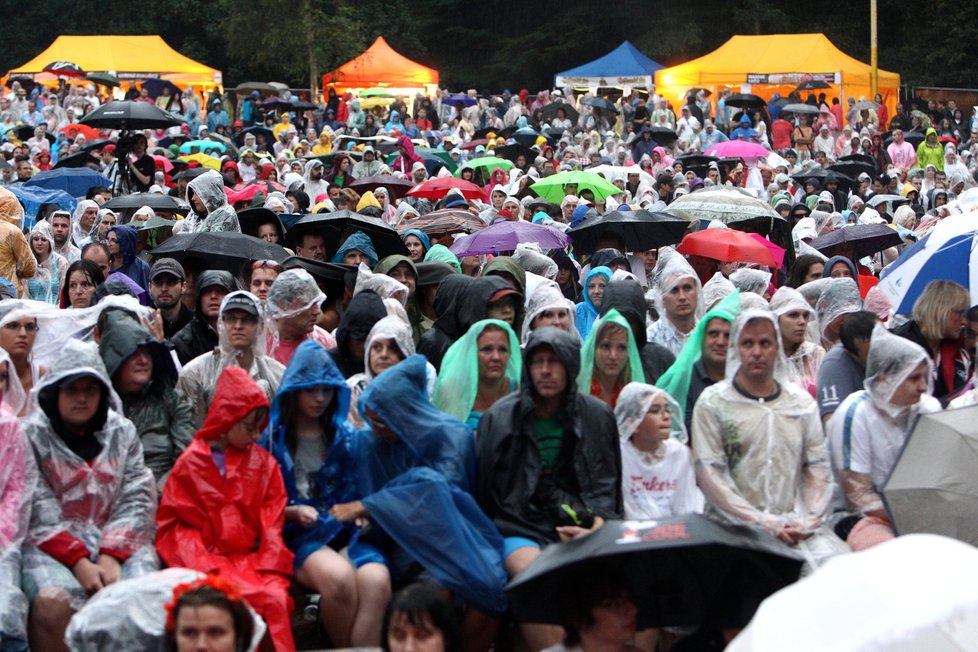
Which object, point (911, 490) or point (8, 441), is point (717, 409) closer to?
point (911, 490)

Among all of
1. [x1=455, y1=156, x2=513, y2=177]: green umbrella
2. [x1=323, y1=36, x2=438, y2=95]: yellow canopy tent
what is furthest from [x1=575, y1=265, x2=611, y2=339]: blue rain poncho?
[x1=323, y1=36, x2=438, y2=95]: yellow canopy tent

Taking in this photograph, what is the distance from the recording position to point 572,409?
6316 mm

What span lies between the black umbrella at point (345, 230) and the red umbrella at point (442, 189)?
5820mm

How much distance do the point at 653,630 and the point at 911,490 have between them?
44.9 inches

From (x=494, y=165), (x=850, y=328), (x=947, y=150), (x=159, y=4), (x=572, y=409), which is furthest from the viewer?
(x=159, y=4)

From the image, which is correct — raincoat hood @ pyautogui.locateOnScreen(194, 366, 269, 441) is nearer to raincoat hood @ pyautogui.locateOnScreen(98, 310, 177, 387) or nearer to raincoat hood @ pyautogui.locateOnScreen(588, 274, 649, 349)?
raincoat hood @ pyautogui.locateOnScreen(98, 310, 177, 387)

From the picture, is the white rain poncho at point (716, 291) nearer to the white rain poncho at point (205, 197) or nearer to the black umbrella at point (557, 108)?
the white rain poncho at point (205, 197)

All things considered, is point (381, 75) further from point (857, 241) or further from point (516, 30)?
point (857, 241)

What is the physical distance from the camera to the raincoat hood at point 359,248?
404 inches

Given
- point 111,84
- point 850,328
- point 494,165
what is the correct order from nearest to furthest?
point 850,328
point 494,165
point 111,84

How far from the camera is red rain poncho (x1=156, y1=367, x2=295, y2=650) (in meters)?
6.02

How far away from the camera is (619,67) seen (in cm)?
4125

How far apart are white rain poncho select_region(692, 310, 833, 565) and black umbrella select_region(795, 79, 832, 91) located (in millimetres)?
A: 30277

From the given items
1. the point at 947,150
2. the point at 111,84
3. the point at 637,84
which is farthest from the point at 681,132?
the point at 111,84
